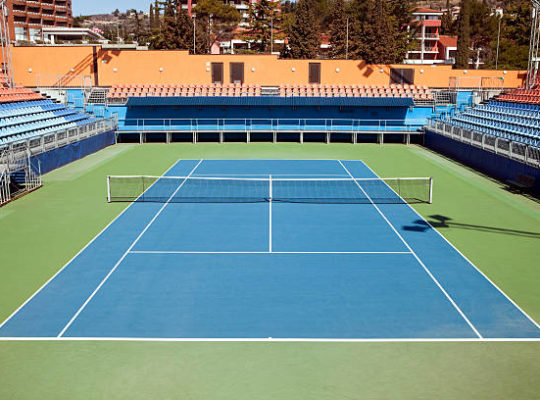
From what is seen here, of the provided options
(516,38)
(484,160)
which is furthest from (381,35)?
(484,160)

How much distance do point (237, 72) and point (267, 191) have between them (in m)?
23.0

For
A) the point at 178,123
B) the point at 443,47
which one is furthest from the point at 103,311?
the point at 443,47

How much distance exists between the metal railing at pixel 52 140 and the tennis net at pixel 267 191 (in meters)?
3.78

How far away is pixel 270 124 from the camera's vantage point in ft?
128

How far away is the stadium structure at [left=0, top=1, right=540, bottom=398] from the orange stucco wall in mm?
111

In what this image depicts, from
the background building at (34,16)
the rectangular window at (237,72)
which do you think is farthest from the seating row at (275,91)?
the background building at (34,16)

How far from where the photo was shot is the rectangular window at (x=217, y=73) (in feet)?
141

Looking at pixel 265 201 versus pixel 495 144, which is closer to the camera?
pixel 265 201

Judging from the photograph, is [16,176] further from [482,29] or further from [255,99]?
[482,29]

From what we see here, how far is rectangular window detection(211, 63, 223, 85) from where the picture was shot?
42.9 meters

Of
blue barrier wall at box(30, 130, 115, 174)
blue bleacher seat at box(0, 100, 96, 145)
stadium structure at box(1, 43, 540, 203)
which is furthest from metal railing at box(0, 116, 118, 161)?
blue bleacher seat at box(0, 100, 96, 145)

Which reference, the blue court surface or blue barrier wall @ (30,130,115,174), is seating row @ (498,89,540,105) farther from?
blue barrier wall @ (30,130,115,174)

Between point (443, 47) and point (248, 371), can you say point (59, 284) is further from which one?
point (443, 47)

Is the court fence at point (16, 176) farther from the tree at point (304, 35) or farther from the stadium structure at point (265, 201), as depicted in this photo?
the tree at point (304, 35)
